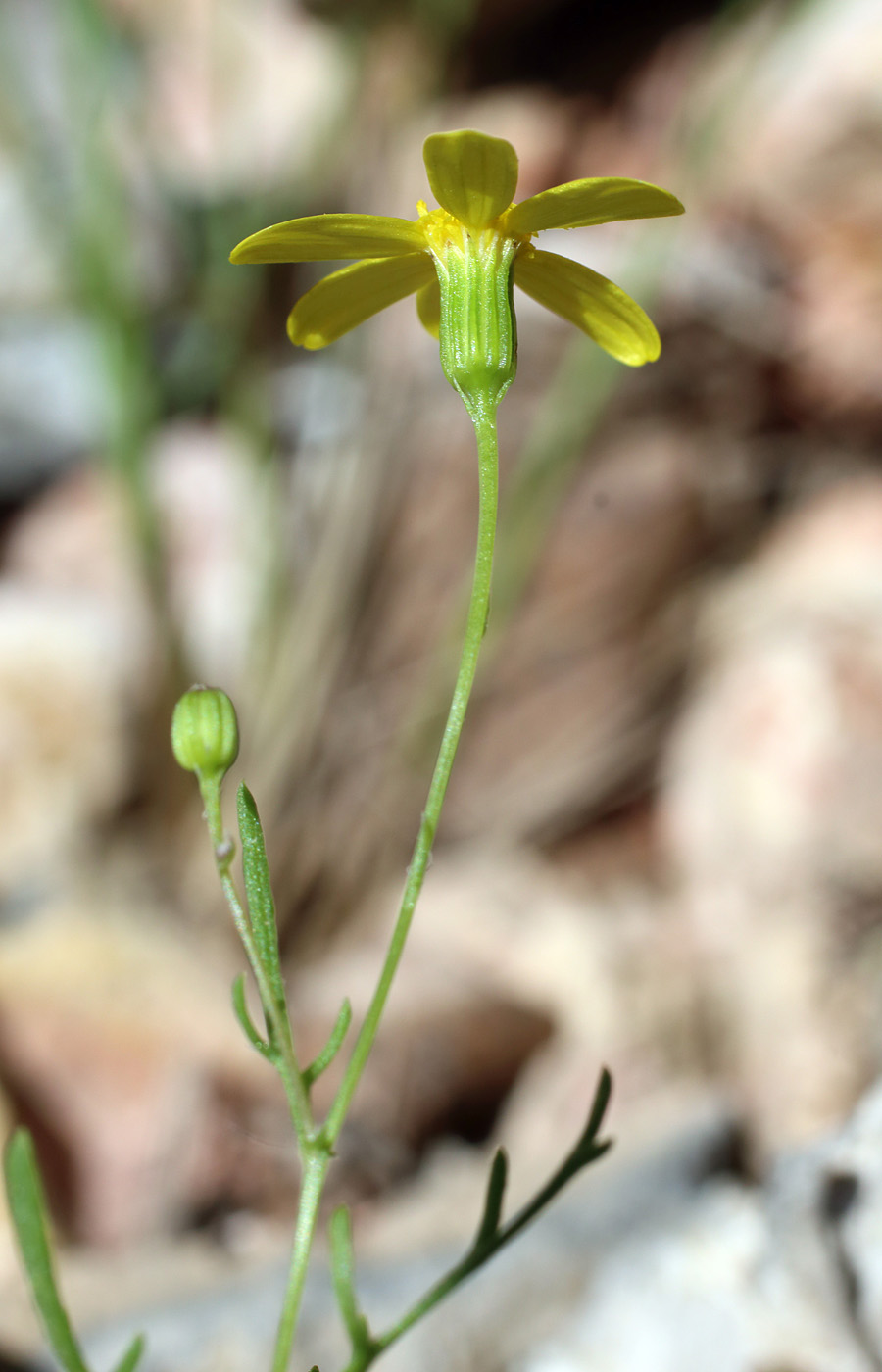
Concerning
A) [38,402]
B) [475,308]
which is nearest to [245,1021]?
[475,308]

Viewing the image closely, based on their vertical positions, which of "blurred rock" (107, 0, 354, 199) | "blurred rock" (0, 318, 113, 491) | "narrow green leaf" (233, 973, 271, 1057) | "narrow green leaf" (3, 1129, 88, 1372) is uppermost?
"blurred rock" (107, 0, 354, 199)

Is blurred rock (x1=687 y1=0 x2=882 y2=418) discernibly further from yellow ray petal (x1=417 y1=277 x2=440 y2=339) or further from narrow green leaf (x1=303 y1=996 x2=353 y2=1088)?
narrow green leaf (x1=303 y1=996 x2=353 y2=1088)

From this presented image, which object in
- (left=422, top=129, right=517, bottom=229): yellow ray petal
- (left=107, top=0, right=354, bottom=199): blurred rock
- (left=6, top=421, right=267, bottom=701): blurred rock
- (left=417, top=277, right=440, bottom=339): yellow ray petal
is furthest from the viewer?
(left=107, top=0, right=354, bottom=199): blurred rock

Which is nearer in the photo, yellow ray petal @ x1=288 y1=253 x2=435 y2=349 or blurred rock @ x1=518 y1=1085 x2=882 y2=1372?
yellow ray petal @ x1=288 y1=253 x2=435 y2=349

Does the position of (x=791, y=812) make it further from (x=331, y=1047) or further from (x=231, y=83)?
(x=231, y=83)

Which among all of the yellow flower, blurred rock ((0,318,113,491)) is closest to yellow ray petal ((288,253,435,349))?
the yellow flower

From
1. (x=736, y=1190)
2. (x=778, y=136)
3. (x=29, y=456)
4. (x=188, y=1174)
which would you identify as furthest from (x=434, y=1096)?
(x=778, y=136)
